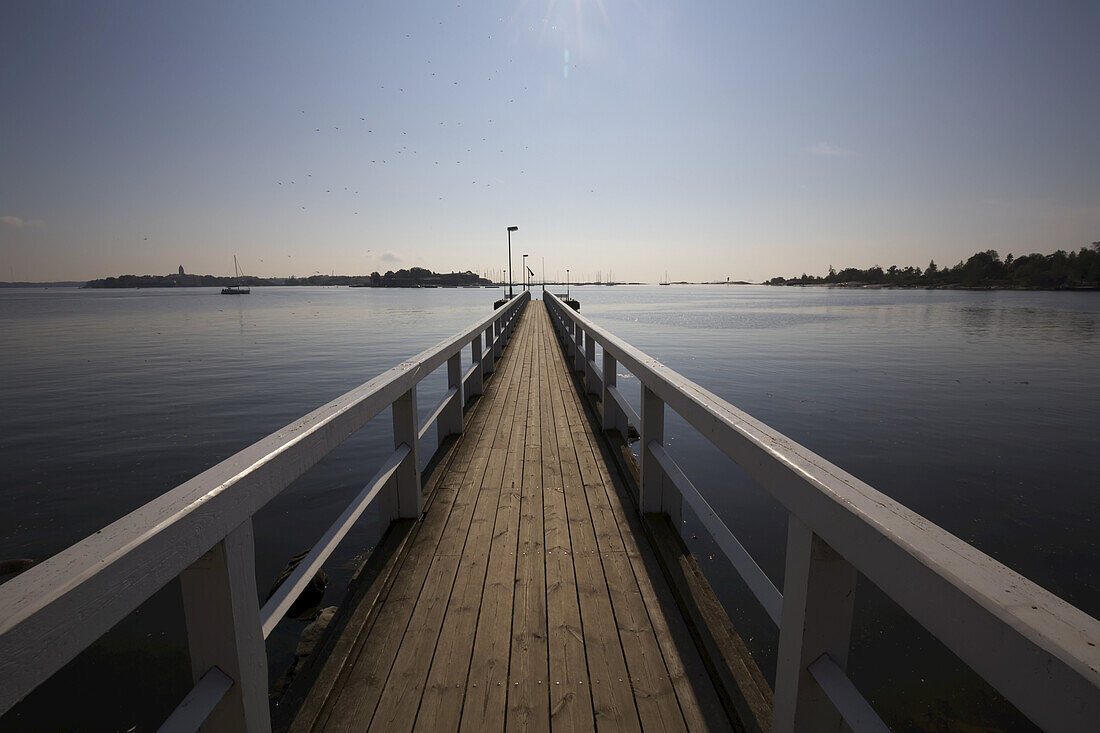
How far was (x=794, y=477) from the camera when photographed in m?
1.35

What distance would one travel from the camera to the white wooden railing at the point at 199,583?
0.77 meters

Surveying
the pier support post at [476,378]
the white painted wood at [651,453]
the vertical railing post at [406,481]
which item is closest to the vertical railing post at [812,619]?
the white painted wood at [651,453]

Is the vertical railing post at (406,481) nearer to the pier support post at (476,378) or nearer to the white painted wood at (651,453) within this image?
the white painted wood at (651,453)

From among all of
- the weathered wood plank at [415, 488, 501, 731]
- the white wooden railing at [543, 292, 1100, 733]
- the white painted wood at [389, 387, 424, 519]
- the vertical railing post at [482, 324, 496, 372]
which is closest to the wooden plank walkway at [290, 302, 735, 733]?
the weathered wood plank at [415, 488, 501, 731]

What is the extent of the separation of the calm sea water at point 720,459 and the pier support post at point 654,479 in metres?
2.15

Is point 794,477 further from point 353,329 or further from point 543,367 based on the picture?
point 353,329

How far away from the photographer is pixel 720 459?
9062 mm

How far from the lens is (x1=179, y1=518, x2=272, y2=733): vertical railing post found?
123 cm

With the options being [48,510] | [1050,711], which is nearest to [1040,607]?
[1050,711]

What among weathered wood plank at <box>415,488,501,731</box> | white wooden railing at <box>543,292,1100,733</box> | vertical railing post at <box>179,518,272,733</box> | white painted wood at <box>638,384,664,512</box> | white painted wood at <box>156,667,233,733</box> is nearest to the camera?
white wooden railing at <box>543,292,1100,733</box>

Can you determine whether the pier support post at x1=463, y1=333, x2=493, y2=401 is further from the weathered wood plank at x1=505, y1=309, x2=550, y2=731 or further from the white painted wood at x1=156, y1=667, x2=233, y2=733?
the white painted wood at x1=156, y1=667, x2=233, y2=733

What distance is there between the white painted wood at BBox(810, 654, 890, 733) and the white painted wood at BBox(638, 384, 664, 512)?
162cm

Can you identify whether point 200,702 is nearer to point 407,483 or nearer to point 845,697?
point 845,697

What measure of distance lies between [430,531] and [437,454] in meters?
1.37
